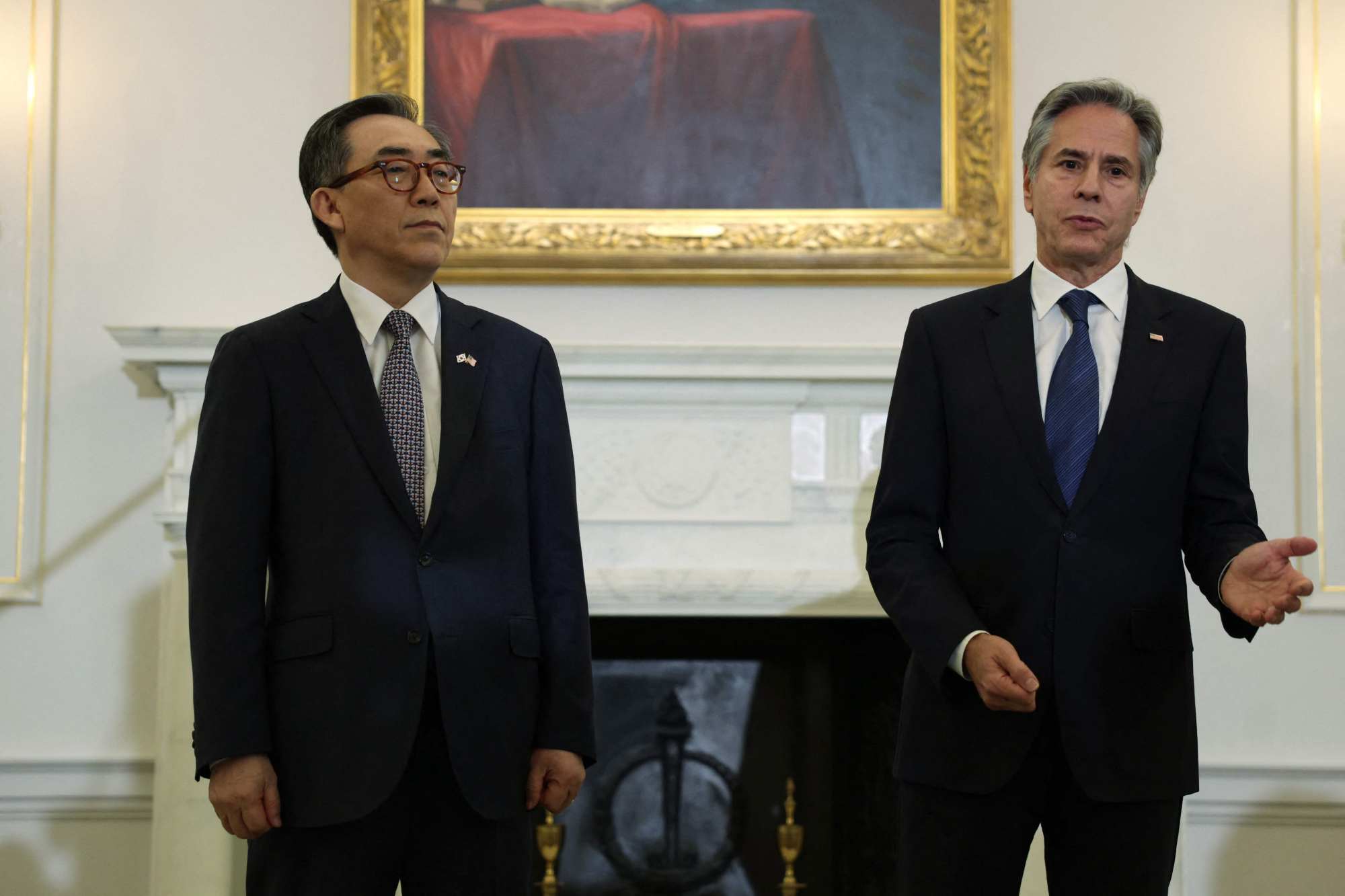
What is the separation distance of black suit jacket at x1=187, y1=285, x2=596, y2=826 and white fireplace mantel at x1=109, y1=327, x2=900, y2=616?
1264 millimetres

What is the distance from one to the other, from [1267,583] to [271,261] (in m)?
2.51

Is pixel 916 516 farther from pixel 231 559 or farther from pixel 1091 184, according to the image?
pixel 231 559

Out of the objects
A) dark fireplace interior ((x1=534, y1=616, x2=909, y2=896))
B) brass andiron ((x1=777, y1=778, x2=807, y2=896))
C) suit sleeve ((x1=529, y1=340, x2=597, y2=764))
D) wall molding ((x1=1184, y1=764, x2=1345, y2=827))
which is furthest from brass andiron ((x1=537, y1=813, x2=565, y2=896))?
suit sleeve ((x1=529, y1=340, x2=597, y2=764))

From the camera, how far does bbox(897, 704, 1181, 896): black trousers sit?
1.70 metres

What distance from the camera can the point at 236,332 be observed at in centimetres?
187

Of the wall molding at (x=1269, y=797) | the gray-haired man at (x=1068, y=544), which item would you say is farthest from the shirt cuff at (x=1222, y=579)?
the wall molding at (x=1269, y=797)

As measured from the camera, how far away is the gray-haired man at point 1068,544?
1.70m

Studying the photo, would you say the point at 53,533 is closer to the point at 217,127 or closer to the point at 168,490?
the point at 168,490

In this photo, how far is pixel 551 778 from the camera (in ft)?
5.88

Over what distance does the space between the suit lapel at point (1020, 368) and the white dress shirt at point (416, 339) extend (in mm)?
770

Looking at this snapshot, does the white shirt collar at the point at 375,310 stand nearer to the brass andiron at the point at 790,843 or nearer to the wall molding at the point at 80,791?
the wall molding at the point at 80,791

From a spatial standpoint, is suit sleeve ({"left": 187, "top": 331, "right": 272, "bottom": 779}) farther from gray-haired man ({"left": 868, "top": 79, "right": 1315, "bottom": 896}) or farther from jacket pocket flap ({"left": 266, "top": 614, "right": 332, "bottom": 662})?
gray-haired man ({"left": 868, "top": 79, "right": 1315, "bottom": 896})

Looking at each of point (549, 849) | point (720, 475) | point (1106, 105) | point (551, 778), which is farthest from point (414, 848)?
point (549, 849)

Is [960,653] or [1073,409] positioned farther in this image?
[1073,409]
